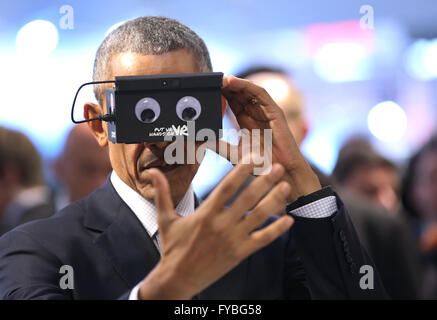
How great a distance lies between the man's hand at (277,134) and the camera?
1750 millimetres

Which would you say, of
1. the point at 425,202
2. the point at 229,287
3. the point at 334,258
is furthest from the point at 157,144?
the point at 425,202

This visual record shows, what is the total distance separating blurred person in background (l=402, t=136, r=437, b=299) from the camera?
3.27 metres

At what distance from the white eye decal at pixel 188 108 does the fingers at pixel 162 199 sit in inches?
13.2

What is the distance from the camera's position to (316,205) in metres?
1.72

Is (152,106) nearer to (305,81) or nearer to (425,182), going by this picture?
(425,182)

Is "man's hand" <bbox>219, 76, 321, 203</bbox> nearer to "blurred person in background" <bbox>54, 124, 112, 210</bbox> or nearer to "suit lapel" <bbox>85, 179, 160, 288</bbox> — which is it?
"suit lapel" <bbox>85, 179, 160, 288</bbox>

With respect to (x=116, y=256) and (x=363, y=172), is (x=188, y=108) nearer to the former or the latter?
(x=116, y=256)

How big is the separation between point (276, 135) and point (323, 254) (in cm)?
32

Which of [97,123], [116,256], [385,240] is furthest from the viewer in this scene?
[385,240]

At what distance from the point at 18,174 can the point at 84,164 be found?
0.32 meters

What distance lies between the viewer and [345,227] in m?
1.72

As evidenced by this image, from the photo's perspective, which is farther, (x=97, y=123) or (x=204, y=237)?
(x=97, y=123)

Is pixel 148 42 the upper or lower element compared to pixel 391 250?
upper

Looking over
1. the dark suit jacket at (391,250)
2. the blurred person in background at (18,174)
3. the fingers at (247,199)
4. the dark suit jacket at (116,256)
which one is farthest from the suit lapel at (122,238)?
the dark suit jacket at (391,250)
